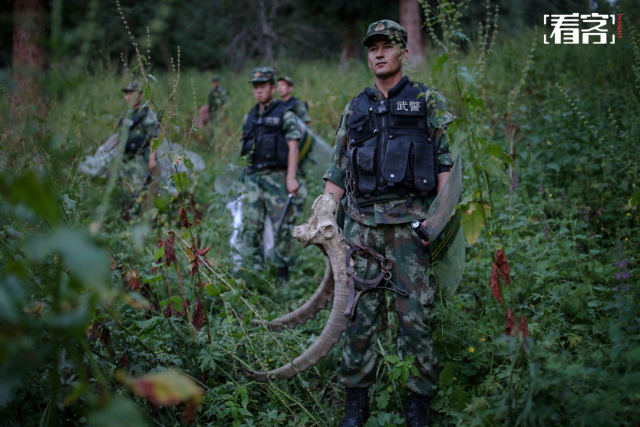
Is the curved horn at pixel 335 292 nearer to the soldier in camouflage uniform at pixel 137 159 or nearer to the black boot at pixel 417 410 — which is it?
the black boot at pixel 417 410

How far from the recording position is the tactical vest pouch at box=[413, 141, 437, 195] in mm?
2768

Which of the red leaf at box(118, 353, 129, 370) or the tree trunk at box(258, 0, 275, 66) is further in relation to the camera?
the tree trunk at box(258, 0, 275, 66)

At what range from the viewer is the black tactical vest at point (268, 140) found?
18.1 feet

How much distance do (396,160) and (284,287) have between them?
2420mm

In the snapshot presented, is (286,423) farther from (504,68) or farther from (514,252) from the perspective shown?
(504,68)

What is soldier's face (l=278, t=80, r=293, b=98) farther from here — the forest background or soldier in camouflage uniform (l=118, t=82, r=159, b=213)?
soldier in camouflage uniform (l=118, t=82, r=159, b=213)

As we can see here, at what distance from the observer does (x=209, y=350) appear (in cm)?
272

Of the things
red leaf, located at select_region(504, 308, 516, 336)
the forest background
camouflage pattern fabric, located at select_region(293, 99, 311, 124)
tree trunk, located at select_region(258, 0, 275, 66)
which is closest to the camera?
the forest background

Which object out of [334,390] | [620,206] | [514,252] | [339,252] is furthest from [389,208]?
[620,206]

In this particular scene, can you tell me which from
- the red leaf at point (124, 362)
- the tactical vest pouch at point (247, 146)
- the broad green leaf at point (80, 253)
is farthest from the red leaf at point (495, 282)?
the tactical vest pouch at point (247, 146)

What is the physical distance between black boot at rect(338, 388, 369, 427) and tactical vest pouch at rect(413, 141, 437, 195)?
124 cm

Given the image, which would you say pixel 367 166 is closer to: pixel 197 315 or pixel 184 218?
pixel 184 218

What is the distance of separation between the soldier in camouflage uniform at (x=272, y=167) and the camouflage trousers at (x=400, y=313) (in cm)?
255

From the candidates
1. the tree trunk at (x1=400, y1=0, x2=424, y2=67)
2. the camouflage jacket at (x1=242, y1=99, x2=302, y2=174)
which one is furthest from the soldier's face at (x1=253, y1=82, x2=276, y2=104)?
the tree trunk at (x1=400, y1=0, x2=424, y2=67)
